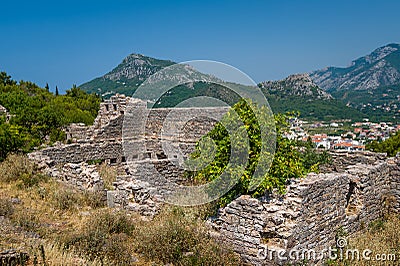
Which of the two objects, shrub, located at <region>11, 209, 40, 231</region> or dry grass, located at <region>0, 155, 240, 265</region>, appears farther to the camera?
shrub, located at <region>11, 209, 40, 231</region>

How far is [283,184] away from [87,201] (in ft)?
17.6

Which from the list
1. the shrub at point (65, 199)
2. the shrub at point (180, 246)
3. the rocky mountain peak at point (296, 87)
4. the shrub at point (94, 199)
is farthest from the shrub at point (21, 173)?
the rocky mountain peak at point (296, 87)

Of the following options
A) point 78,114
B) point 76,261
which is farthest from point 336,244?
point 78,114

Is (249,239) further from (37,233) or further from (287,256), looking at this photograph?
(37,233)

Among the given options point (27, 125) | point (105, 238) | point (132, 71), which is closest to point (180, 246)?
point (105, 238)

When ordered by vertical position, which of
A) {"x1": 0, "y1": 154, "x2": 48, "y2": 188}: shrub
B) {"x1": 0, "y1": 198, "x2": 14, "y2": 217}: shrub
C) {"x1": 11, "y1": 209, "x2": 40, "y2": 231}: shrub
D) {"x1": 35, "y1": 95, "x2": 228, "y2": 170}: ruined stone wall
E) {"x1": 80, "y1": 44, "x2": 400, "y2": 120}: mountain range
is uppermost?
{"x1": 80, "y1": 44, "x2": 400, "y2": 120}: mountain range

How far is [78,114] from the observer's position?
35906 millimetres

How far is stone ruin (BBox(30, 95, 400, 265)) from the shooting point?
6824mm

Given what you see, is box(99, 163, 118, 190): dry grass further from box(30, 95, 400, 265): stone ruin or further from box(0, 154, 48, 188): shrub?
box(0, 154, 48, 188): shrub

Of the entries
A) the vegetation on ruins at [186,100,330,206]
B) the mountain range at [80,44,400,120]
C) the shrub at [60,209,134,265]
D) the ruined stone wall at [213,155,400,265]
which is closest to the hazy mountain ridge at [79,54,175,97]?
the mountain range at [80,44,400,120]

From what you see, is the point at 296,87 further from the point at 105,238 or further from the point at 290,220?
the point at 105,238

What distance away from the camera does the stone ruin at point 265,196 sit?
6824 millimetres

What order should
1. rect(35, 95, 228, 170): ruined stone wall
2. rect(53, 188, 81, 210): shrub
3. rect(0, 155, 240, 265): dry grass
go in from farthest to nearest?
1. rect(35, 95, 228, 170): ruined stone wall
2. rect(53, 188, 81, 210): shrub
3. rect(0, 155, 240, 265): dry grass

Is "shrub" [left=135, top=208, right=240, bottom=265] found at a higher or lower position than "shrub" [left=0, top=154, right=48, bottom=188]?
lower
